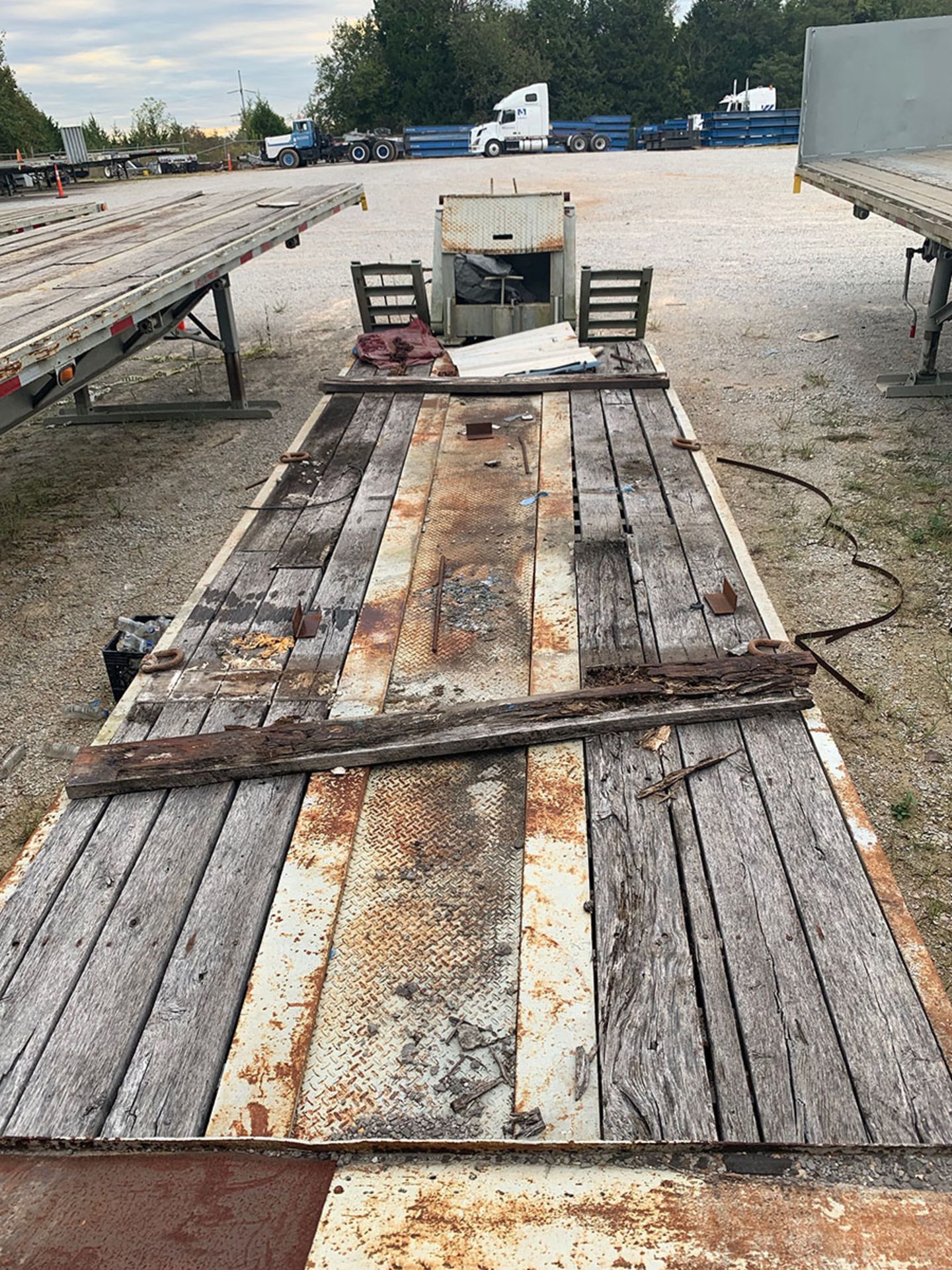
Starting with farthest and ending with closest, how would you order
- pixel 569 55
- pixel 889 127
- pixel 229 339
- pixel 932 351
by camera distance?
pixel 569 55 < pixel 889 127 < pixel 229 339 < pixel 932 351

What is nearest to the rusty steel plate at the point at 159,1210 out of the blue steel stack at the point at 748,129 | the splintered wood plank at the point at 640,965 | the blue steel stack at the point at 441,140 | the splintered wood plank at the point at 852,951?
the splintered wood plank at the point at 640,965

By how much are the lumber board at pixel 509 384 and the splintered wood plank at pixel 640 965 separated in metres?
4.00

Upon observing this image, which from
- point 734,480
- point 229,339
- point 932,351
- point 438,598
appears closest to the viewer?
point 438,598

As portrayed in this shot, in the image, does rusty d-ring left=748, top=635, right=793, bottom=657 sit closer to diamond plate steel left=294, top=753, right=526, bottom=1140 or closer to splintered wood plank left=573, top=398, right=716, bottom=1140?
splintered wood plank left=573, top=398, right=716, bottom=1140

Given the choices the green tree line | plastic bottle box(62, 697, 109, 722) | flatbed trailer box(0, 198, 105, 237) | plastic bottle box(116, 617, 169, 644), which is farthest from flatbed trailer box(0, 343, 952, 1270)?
the green tree line

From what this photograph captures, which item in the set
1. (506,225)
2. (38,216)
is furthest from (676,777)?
(38,216)

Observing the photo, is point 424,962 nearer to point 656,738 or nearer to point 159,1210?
point 159,1210

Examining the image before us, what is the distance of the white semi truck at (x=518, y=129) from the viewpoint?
35844 mm

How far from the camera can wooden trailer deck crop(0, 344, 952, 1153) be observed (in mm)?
2031

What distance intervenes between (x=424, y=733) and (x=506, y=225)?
6.04 m

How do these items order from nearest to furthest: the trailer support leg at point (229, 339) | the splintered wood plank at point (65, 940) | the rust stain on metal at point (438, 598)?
the splintered wood plank at point (65, 940)
the rust stain on metal at point (438, 598)
the trailer support leg at point (229, 339)

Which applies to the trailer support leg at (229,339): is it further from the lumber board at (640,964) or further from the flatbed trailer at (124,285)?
the lumber board at (640,964)

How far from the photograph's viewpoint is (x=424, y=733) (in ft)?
10.2

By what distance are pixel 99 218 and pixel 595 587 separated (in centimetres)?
847
